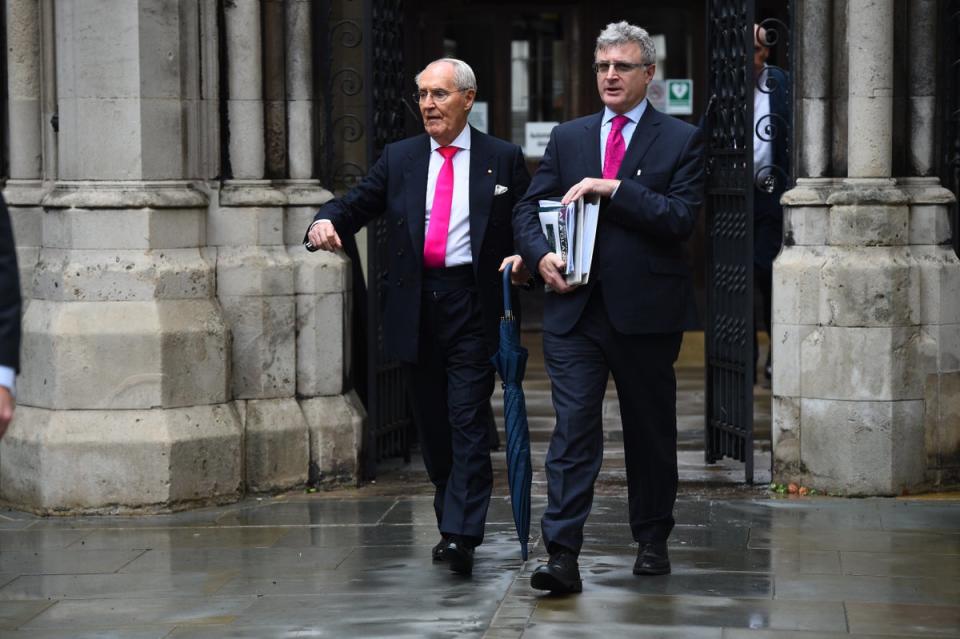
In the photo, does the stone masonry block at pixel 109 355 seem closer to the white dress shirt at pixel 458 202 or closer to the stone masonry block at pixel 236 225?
A: the stone masonry block at pixel 236 225

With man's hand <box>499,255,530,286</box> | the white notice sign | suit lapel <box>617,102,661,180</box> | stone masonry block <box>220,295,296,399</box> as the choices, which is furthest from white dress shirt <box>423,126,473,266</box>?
the white notice sign

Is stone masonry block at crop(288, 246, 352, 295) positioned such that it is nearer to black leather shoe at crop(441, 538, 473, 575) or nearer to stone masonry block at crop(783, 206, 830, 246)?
stone masonry block at crop(783, 206, 830, 246)

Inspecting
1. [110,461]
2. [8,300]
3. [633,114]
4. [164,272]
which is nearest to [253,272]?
[164,272]

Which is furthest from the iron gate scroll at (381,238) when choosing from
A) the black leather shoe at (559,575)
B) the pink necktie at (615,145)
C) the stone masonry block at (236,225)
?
the black leather shoe at (559,575)

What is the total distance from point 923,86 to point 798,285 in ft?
3.47

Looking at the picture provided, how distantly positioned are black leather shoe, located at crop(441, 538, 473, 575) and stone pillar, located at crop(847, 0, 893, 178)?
2.77 metres

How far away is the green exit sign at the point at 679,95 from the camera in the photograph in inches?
607

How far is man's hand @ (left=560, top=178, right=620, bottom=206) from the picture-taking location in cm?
622

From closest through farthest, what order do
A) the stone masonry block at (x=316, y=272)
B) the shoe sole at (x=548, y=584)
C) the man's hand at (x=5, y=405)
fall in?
the man's hand at (x=5, y=405) → the shoe sole at (x=548, y=584) → the stone masonry block at (x=316, y=272)

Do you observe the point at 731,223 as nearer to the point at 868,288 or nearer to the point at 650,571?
the point at 868,288

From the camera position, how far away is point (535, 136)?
1541 centimetres

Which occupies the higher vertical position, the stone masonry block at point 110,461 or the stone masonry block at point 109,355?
the stone masonry block at point 109,355

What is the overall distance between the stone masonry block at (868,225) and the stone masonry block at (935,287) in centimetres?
15

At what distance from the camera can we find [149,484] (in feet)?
26.2
